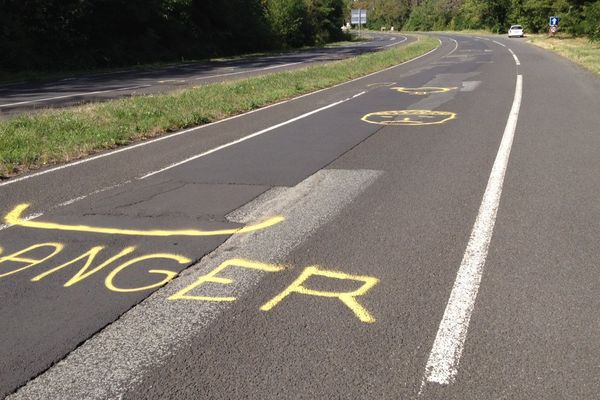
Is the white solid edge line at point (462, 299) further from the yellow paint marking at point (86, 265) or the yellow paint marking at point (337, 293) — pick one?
the yellow paint marking at point (86, 265)

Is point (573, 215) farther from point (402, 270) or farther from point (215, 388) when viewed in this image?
point (215, 388)

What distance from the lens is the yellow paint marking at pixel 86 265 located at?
442 cm

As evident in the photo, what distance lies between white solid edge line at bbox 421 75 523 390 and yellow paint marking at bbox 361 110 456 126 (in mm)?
4520

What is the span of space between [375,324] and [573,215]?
9.30ft

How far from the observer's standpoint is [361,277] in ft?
14.2

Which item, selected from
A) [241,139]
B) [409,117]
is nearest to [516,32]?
[409,117]

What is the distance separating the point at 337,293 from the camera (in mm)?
4066

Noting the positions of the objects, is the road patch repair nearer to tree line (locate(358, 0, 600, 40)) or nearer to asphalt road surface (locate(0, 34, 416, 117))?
A: asphalt road surface (locate(0, 34, 416, 117))

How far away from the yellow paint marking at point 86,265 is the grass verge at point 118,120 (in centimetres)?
379

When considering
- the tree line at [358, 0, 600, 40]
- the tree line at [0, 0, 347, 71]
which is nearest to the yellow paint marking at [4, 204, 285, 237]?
the tree line at [0, 0, 347, 71]

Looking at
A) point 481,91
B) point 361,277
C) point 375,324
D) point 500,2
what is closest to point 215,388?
point 375,324

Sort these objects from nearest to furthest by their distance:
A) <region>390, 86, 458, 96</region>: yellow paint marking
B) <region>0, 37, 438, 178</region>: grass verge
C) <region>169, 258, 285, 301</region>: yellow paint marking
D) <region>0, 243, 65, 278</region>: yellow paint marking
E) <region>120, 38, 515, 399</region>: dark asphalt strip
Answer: <region>120, 38, 515, 399</region>: dark asphalt strip, <region>169, 258, 285, 301</region>: yellow paint marking, <region>0, 243, 65, 278</region>: yellow paint marking, <region>0, 37, 438, 178</region>: grass verge, <region>390, 86, 458, 96</region>: yellow paint marking

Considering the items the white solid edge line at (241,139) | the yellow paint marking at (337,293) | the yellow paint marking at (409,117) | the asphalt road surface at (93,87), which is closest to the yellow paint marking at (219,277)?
the yellow paint marking at (337,293)

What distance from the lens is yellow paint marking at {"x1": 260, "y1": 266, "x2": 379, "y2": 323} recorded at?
3.82 metres
